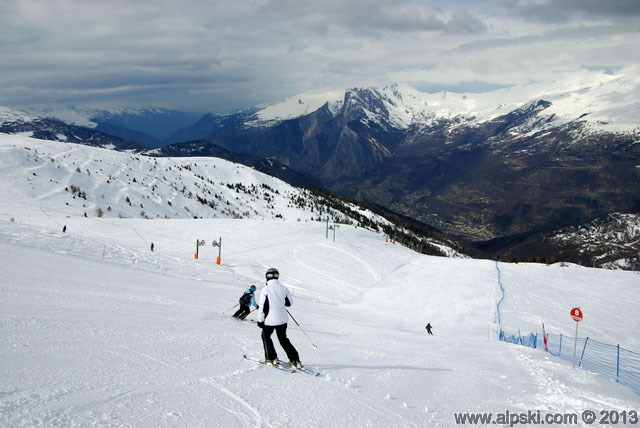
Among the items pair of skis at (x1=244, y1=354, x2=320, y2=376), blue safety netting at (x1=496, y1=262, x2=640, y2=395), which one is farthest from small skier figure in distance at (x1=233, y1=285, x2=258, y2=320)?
blue safety netting at (x1=496, y1=262, x2=640, y2=395)

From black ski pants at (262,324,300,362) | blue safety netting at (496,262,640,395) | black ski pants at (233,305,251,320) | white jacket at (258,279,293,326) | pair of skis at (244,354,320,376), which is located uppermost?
white jacket at (258,279,293,326)

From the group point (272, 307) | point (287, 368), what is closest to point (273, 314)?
point (272, 307)

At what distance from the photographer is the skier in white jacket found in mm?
9656

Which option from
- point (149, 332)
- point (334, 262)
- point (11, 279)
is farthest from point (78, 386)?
point (334, 262)

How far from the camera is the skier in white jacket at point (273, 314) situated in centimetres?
966

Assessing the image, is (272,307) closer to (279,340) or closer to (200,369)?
(279,340)

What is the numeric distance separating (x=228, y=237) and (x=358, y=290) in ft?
69.1

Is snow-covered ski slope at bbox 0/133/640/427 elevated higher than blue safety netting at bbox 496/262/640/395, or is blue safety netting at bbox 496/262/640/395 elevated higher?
snow-covered ski slope at bbox 0/133/640/427

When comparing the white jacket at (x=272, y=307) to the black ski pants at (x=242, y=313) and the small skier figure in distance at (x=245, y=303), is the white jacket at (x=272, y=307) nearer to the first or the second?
the small skier figure in distance at (x=245, y=303)

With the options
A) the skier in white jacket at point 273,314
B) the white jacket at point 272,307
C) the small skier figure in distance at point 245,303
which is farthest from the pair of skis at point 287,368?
the small skier figure in distance at point 245,303

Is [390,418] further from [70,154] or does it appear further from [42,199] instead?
[70,154]

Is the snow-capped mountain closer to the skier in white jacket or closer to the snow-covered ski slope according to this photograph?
the snow-covered ski slope

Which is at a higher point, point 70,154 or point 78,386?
point 70,154

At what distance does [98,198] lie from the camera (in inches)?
3433
